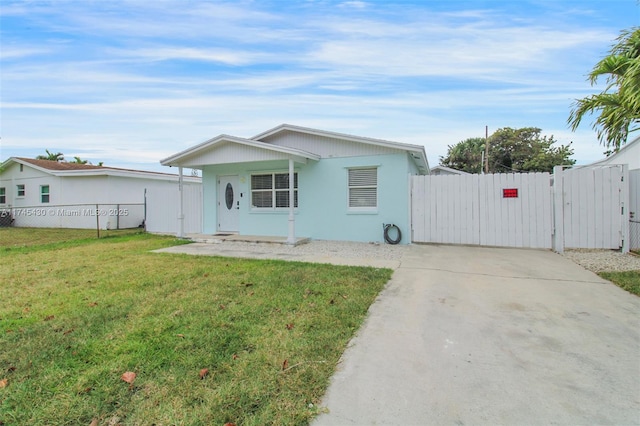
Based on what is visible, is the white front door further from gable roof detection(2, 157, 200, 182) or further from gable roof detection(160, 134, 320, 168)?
gable roof detection(2, 157, 200, 182)

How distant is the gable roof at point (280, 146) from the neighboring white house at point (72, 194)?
5.89 meters

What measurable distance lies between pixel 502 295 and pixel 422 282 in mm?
1192

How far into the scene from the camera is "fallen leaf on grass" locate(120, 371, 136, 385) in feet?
8.01

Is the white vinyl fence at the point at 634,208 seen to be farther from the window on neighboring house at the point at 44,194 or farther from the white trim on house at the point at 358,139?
the window on neighboring house at the point at 44,194

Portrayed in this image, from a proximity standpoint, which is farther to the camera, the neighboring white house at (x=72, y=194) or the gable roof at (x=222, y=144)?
the neighboring white house at (x=72, y=194)

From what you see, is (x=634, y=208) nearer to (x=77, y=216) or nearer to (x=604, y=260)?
(x=604, y=260)

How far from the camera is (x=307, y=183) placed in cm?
1091

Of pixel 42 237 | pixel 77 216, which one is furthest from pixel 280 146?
pixel 77 216

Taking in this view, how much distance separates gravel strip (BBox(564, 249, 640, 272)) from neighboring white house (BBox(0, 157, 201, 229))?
1650 cm

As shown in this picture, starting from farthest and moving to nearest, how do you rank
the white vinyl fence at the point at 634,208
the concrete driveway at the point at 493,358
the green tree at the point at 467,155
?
the green tree at the point at 467,155 < the white vinyl fence at the point at 634,208 < the concrete driveway at the point at 493,358

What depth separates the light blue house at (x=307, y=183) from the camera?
32.3 feet

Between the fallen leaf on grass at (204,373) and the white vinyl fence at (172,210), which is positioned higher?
the white vinyl fence at (172,210)

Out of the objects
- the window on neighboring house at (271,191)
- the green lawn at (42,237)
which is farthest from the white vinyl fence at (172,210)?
the window on neighboring house at (271,191)

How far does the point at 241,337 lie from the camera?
3199 millimetres
